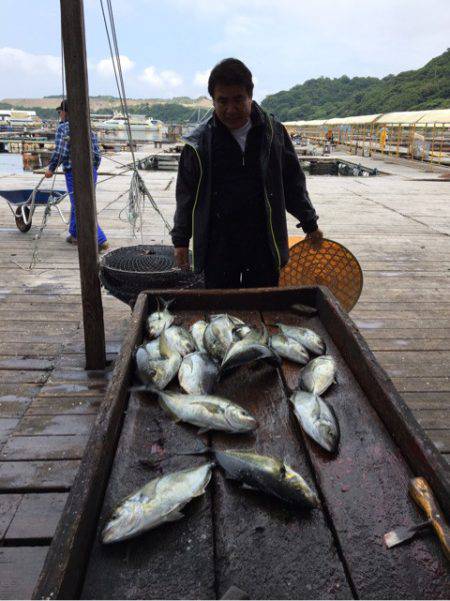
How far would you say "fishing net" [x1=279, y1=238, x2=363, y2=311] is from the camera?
3.54 m

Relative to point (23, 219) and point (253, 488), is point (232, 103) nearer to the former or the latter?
point (253, 488)

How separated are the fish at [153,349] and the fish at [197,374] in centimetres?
13

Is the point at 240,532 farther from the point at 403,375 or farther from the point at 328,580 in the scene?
the point at 403,375

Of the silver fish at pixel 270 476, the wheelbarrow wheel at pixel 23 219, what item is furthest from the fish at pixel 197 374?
the wheelbarrow wheel at pixel 23 219

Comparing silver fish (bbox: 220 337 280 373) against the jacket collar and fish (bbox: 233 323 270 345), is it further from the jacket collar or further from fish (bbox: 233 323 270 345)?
the jacket collar

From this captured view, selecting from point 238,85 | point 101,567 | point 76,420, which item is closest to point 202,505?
point 101,567

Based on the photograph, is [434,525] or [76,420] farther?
[76,420]

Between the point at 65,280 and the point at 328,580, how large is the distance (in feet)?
17.2

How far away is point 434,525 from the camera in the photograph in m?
1.26

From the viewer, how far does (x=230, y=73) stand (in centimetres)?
260

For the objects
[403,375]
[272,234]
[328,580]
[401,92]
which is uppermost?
[401,92]

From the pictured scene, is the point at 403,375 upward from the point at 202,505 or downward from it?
downward

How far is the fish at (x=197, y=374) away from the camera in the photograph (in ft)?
6.20

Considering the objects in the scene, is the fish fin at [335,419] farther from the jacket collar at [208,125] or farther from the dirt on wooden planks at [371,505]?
the jacket collar at [208,125]
